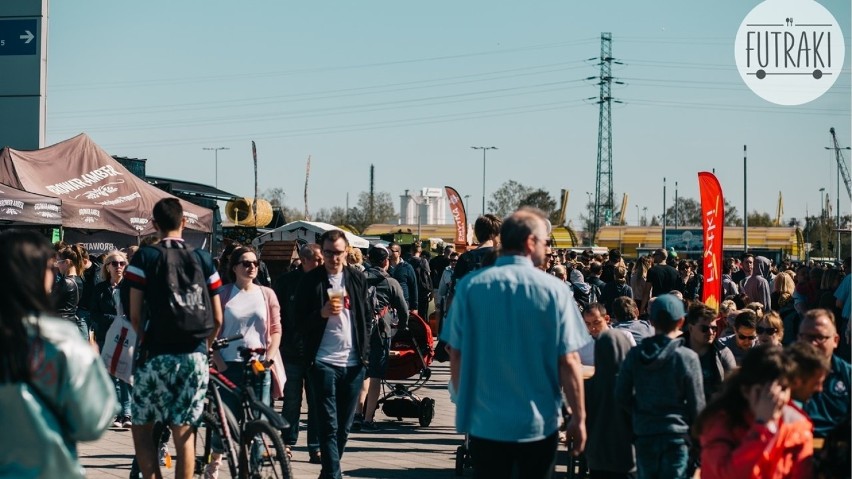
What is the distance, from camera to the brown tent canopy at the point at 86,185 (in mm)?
17516

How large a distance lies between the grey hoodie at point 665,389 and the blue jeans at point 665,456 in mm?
43

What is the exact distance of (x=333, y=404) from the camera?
26.8ft

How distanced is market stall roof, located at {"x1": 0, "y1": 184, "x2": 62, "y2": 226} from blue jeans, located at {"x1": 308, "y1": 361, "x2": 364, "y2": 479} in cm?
794

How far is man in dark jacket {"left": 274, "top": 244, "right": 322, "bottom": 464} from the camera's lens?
9.27m

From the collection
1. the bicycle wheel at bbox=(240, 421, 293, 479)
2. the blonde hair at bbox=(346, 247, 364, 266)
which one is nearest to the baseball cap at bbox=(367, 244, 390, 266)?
the blonde hair at bbox=(346, 247, 364, 266)

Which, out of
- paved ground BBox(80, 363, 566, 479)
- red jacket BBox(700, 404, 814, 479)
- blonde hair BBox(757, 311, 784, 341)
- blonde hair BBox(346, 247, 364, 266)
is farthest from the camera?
blonde hair BBox(346, 247, 364, 266)

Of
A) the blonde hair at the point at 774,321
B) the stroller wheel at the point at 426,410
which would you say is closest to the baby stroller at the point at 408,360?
the stroller wheel at the point at 426,410

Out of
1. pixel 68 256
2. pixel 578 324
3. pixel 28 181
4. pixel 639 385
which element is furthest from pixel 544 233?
pixel 28 181

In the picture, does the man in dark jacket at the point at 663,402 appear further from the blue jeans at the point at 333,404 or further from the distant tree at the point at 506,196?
the distant tree at the point at 506,196

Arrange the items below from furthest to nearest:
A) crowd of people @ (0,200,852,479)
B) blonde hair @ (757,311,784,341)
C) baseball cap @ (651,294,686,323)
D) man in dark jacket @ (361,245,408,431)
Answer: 1. man in dark jacket @ (361,245,408,431)
2. blonde hair @ (757,311,784,341)
3. baseball cap @ (651,294,686,323)
4. crowd of people @ (0,200,852,479)

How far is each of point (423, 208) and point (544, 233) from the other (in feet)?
460

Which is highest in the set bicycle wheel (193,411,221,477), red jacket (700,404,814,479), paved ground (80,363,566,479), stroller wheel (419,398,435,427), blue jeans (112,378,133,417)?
red jacket (700,404,814,479)

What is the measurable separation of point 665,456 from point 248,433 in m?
2.48

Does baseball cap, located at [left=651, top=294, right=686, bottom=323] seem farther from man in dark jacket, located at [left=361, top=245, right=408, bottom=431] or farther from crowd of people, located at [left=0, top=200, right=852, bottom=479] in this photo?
man in dark jacket, located at [left=361, top=245, right=408, bottom=431]
